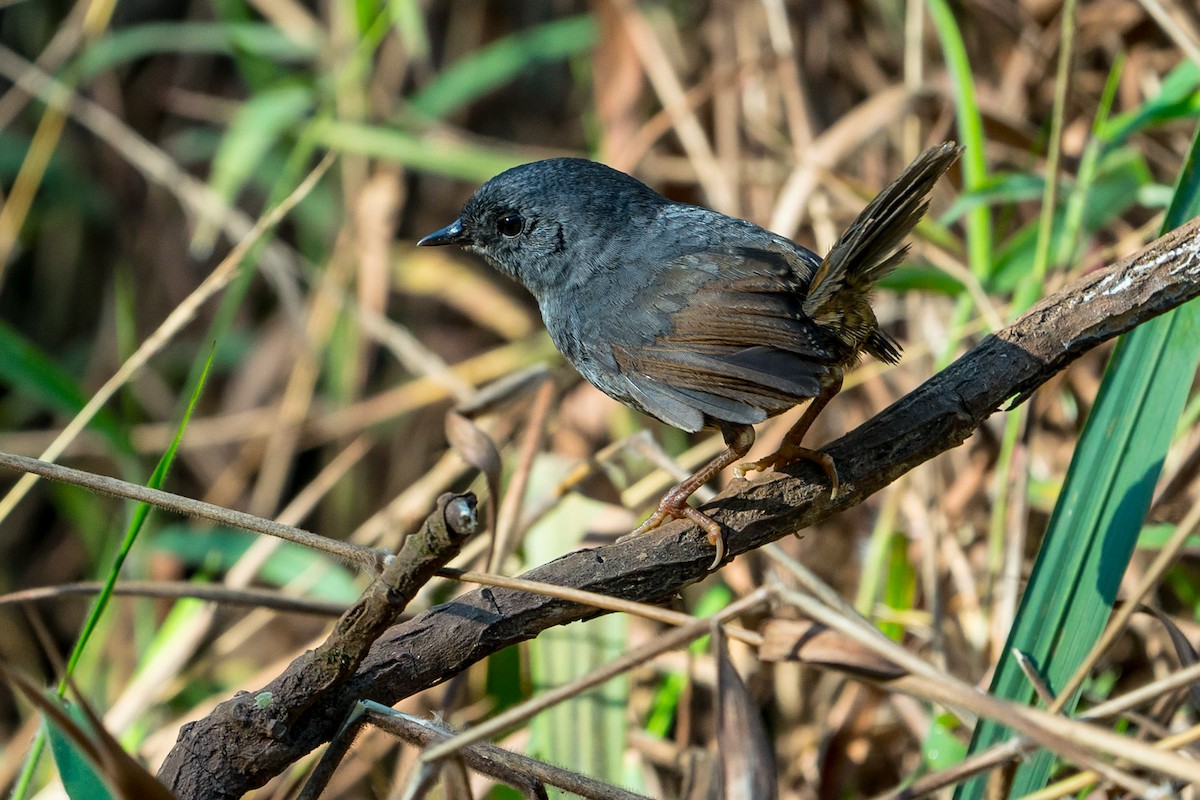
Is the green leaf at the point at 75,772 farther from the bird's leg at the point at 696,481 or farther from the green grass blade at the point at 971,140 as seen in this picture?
the green grass blade at the point at 971,140

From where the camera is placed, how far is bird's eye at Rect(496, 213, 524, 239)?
3.13m

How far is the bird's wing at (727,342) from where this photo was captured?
7.75 ft

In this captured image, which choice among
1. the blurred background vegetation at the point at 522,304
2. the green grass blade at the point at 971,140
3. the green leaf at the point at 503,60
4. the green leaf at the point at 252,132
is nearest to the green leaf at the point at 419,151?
the blurred background vegetation at the point at 522,304

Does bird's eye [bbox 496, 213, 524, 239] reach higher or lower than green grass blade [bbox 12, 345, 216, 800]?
higher

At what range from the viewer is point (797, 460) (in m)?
2.30

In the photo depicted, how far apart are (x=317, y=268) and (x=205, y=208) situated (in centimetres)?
74

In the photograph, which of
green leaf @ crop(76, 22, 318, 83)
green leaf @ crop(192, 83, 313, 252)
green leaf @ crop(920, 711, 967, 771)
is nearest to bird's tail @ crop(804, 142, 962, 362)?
green leaf @ crop(920, 711, 967, 771)

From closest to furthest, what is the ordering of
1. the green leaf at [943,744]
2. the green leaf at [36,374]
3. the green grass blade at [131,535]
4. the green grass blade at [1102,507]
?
the green grass blade at [131,535] < the green grass blade at [1102,507] < the green leaf at [943,744] < the green leaf at [36,374]

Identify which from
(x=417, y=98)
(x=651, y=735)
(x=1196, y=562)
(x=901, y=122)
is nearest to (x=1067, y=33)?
(x=901, y=122)

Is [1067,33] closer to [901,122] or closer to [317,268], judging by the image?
[901,122]

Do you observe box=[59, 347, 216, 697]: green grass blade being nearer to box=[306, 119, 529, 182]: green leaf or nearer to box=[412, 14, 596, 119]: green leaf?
box=[306, 119, 529, 182]: green leaf

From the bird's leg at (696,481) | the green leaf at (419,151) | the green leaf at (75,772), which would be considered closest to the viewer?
the green leaf at (75,772)

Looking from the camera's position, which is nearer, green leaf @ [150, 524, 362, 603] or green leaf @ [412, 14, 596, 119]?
green leaf @ [150, 524, 362, 603]

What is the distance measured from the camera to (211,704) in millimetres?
3863
